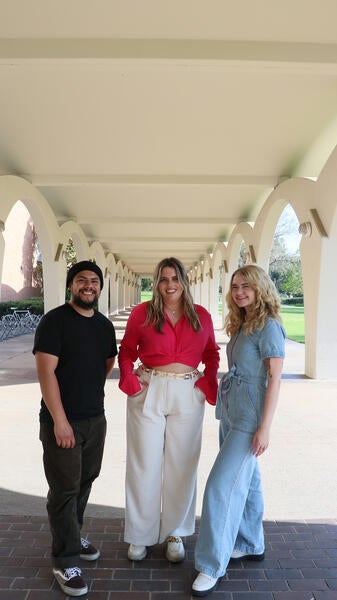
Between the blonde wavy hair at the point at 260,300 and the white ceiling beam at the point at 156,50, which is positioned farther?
the white ceiling beam at the point at 156,50

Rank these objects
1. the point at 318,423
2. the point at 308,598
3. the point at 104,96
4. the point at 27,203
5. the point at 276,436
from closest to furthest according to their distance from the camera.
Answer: the point at 308,598, the point at 276,436, the point at 318,423, the point at 104,96, the point at 27,203

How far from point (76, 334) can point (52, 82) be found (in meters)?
4.37

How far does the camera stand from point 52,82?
5926 mm

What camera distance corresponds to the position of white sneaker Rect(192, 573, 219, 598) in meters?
2.51

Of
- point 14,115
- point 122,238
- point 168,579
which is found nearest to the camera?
point 168,579

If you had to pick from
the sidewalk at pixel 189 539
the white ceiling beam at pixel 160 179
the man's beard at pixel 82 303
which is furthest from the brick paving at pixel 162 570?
the white ceiling beam at pixel 160 179

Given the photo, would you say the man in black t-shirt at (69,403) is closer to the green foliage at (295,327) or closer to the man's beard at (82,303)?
the man's beard at (82,303)

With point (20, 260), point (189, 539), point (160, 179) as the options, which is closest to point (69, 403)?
point (189, 539)

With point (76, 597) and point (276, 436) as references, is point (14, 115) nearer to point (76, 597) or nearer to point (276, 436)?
point (276, 436)

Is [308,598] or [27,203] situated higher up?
[27,203]

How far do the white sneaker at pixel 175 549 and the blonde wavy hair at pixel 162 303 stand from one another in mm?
1194

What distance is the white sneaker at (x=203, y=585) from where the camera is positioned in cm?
251

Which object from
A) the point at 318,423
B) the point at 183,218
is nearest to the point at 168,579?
the point at 318,423

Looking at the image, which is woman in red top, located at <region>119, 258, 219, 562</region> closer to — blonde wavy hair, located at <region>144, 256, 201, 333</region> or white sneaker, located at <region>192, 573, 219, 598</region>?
blonde wavy hair, located at <region>144, 256, 201, 333</region>
